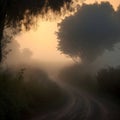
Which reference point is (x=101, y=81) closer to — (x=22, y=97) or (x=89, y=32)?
(x=22, y=97)

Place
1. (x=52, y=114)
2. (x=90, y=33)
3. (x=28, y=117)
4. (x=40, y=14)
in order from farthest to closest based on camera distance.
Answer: (x=90, y=33) → (x=40, y=14) → (x=52, y=114) → (x=28, y=117)

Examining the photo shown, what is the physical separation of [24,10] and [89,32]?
182 ft

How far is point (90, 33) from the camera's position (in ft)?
262

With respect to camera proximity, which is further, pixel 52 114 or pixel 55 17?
pixel 55 17

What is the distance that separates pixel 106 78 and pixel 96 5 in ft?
138

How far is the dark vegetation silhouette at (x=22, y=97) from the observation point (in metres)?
19.5

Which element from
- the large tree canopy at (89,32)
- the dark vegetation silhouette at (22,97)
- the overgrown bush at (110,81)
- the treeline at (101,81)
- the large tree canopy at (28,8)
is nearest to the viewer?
the dark vegetation silhouette at (22,97)

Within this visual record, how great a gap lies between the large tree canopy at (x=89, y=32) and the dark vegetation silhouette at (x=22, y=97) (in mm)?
41811

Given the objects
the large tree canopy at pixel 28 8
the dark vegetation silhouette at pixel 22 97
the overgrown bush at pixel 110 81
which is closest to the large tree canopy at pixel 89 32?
the overgrown bush at pixel 110 81

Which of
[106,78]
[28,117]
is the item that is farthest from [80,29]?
[28,117]

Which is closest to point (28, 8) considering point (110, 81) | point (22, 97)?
point (22, 97)

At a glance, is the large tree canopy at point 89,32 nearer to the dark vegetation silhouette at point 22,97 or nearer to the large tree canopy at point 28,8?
the dark vegetation silhouette at point 22,97

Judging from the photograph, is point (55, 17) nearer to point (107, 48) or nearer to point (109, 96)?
point (109, 96)

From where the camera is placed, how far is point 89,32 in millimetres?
79625
